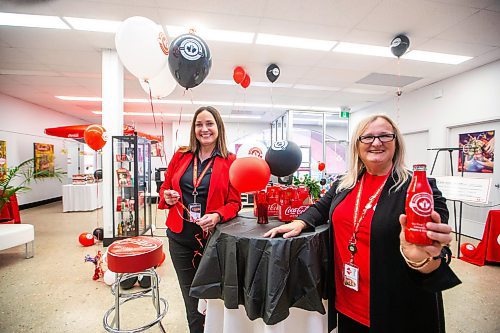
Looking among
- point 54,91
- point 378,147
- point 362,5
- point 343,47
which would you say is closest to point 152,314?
point 378,147

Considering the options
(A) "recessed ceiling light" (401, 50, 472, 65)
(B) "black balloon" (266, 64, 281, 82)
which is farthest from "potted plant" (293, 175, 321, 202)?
(A) "recessed ceiling light" (401, 50, 472, 65)

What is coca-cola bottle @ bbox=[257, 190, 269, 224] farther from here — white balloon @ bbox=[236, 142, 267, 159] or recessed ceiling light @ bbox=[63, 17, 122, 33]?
recessed ceiling light @ bbox=[63, 17, 122, 33]

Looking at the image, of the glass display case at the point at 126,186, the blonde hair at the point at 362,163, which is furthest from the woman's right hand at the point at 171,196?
the glass display case at the point at 126,186

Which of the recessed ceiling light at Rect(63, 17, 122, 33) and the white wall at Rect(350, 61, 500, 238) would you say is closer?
the recessed ceiling light at Rect(63, 17, 122, 33)

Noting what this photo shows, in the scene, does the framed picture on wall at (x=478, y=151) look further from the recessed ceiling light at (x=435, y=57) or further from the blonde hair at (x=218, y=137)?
the blonde hair at (x=218, y=137)

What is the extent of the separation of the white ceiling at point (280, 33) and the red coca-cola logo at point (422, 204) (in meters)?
2.63

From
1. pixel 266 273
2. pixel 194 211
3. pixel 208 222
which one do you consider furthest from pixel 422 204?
pixel 194 211

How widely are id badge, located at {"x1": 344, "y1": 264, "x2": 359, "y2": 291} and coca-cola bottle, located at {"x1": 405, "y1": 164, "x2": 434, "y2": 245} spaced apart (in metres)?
0.32

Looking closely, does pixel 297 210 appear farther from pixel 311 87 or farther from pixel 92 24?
pixel 311 87

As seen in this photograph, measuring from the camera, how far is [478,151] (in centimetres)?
447

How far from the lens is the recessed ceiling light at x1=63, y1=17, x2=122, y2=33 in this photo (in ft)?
9.85

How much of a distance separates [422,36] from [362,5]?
4.25ft

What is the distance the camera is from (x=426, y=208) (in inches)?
27.5

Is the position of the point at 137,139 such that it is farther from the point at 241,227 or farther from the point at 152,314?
the point at 241,227
